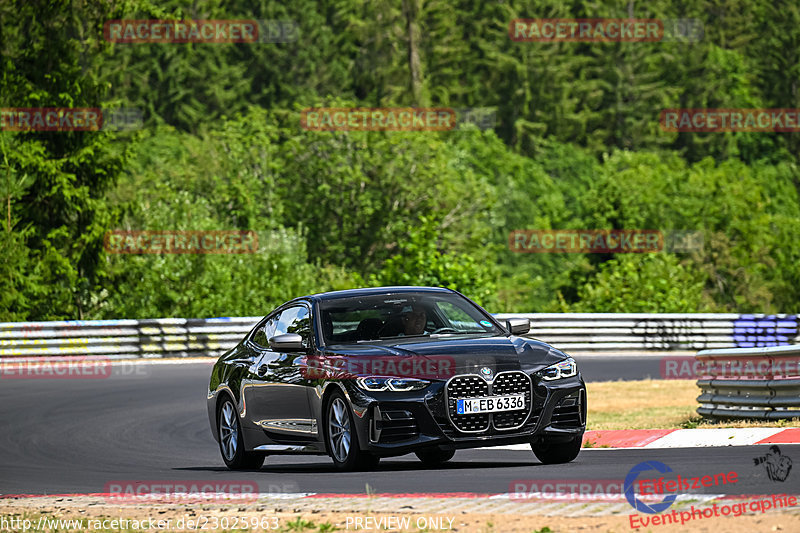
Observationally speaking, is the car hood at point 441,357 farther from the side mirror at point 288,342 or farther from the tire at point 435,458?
the tire at point 435,458

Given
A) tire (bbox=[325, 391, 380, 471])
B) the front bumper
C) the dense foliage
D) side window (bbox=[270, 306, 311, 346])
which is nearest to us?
Answer: the front bumper

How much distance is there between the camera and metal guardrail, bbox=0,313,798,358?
27125 millimetres

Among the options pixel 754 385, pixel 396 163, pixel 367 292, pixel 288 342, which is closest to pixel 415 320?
pixel 367 292

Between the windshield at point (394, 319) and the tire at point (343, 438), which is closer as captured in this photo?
the tire at point (343, 438)

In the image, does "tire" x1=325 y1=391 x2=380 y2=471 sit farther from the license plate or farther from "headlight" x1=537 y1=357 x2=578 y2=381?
"headlight" x1=537 y1=357 x2=578 y2=381

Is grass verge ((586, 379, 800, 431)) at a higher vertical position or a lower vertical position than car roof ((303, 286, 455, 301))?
lower

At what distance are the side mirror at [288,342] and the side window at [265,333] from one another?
3.08 ft

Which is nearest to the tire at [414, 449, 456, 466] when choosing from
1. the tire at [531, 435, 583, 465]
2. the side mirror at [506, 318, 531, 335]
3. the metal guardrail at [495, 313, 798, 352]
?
the tire at [531, 435, 583, 465]

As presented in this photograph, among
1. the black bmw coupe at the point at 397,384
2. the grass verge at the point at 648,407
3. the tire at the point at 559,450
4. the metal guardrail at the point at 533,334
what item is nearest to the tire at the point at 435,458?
the black bmw coupe at the point at 397,384

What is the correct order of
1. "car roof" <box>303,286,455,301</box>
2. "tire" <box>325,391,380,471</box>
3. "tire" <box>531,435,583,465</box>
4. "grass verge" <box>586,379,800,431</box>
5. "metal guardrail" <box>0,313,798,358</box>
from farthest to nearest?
"metal guardrail" <box>0,313,798,358</box> < "grass verge" <box>586,379,800,431</box> < "car roof" <box>303,286,455,301</box> < "tire" <box>531,435,583,465</box> < "tire" <box>325,391,380,471</box>

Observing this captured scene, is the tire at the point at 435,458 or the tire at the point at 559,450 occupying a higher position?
the tire at the point at 559,450

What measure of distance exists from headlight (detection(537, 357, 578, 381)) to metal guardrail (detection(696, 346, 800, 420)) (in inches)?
149

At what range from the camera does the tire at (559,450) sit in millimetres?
11086

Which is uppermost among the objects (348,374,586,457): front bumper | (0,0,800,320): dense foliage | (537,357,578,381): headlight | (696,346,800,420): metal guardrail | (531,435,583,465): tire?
(537,357,578,381): headlight
